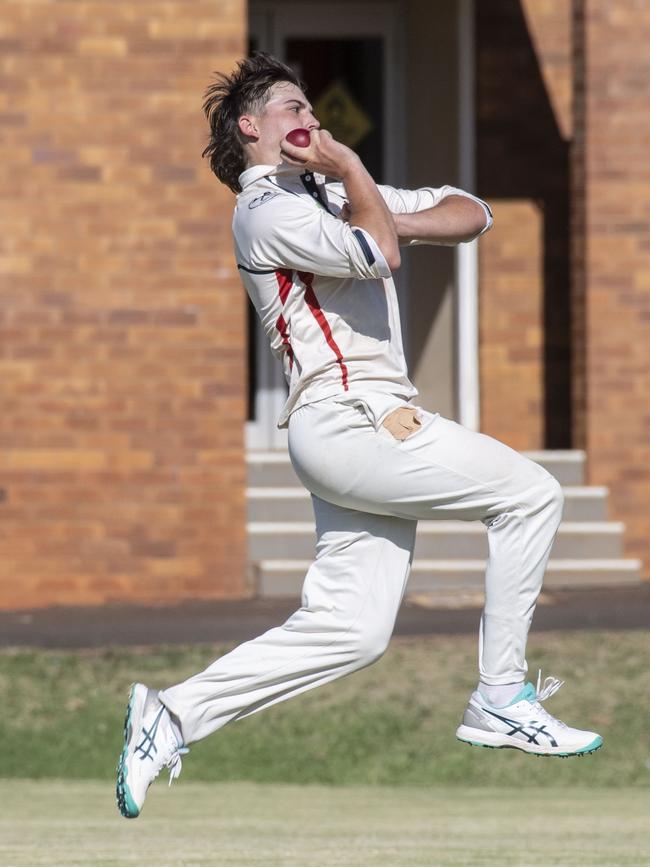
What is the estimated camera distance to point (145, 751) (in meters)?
5.07

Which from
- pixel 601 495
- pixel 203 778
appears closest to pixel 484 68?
pixel 601 495

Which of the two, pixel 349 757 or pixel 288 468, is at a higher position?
pixel 288 468

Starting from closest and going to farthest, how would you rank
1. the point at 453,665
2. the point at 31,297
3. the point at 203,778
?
the point at 203,778 → the point at 453,665 → the point at 31,297

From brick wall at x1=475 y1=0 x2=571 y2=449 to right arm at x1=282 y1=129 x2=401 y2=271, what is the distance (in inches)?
338

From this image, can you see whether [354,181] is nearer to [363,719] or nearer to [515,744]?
[515,744]

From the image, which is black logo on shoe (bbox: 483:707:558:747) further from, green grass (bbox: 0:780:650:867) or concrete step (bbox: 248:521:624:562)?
concrete step (bbox: 248:521:624:562)

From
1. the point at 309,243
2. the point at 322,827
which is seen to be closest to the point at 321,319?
the point at 309,243

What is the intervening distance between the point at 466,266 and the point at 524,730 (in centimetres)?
806

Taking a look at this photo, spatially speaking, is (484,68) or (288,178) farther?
(484,68)

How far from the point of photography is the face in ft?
16.7

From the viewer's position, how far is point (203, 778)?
9.36 m

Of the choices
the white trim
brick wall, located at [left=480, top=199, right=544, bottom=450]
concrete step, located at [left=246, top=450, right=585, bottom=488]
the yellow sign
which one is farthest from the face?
the yellow sign

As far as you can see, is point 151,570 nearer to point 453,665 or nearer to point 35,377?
point 35,377

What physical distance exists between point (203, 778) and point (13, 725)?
1168mm
